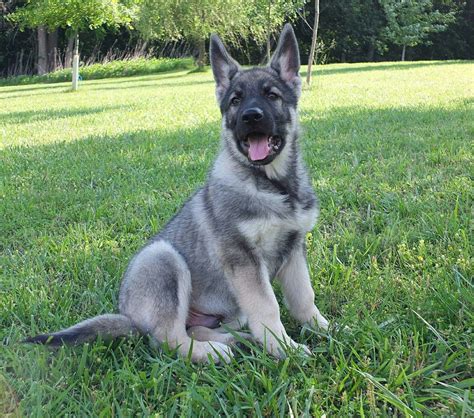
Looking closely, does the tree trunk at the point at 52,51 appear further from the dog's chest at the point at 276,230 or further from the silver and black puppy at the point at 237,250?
the dog's chest at the point at 276,230

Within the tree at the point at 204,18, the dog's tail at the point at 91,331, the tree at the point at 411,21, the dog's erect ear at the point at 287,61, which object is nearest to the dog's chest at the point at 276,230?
the dog's tail at the point at 91,331

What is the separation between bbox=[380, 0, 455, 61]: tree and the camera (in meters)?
36.9

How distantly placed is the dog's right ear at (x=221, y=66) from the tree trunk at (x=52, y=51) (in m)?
33.4

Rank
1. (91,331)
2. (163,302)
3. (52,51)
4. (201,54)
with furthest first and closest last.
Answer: (52,51), (201,54), (163,302), (91,331)

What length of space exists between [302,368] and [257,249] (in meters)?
0.64

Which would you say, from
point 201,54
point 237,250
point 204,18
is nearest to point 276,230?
point 237,250

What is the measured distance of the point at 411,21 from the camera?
123ft

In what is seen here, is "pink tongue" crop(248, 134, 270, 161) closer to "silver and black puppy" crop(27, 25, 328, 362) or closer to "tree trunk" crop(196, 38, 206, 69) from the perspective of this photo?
"silver and black puppy" crop(27, 25, 328, 362)

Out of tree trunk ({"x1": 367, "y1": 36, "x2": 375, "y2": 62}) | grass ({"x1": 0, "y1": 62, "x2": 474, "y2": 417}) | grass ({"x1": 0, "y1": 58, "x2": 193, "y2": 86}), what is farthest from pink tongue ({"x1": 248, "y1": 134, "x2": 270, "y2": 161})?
tree trunk ({"x1": 367, "y1": 36, "x2": 375, "y2": 62})

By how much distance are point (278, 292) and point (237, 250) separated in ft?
2.34

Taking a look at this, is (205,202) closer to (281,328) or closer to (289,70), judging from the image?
(281,328)

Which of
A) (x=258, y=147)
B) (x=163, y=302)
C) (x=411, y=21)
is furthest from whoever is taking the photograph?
(x=411, y=21)

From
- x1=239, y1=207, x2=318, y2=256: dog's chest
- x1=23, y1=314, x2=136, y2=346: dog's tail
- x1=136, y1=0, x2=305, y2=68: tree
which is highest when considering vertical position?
x1=136, y1=0, x2=305, y2=68: tree

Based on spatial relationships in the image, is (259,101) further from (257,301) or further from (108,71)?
(108,71)
